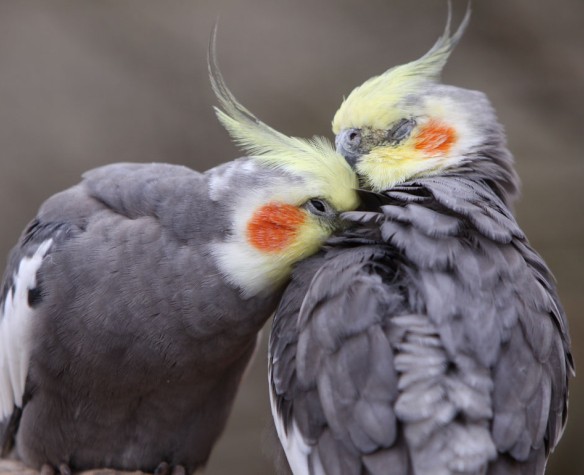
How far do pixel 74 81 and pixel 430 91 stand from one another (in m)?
2.49

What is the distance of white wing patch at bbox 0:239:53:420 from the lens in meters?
2.23

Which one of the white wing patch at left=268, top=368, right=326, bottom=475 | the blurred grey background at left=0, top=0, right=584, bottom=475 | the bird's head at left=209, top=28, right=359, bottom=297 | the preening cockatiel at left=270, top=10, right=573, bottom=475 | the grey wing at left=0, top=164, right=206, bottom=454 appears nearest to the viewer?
the preening cockatiel at left=270, top=10, right=573, bottom=475

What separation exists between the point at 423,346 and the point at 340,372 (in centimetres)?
18

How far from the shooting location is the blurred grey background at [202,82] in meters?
4.07

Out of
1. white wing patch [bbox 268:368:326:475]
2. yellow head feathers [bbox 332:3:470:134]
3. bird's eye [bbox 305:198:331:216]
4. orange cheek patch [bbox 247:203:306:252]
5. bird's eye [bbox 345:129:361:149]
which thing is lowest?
white wing patch [bbox 268:368:326:475]

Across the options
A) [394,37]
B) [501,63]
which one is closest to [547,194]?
[501,63]

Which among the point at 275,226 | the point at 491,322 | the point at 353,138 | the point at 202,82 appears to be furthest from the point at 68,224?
the point at 202,82

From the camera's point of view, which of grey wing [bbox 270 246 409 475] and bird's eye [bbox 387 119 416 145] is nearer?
grey wing [bbox 270 246 409 475]

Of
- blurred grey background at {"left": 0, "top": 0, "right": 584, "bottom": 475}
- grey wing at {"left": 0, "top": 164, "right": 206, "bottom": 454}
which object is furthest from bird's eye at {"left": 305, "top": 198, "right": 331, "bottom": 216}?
blurred grey background at {"left": 0, "top": 0, "right": 584, "bottom": 475}

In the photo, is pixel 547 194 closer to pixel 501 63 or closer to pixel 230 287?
pixel 501 63

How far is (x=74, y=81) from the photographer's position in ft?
14.0

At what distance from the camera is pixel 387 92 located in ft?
7.48

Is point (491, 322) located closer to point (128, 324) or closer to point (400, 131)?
point (400, 131)

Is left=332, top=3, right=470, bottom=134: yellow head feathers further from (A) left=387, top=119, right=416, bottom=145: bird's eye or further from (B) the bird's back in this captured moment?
(B) the bird's back
